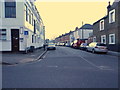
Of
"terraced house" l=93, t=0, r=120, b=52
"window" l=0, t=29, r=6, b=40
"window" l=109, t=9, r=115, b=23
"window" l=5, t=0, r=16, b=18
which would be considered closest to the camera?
"window" l=0, t=29, r=6, b=40

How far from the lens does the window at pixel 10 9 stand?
1684 cm

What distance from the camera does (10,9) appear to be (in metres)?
16.9

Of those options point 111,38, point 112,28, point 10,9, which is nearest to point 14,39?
point 10,9

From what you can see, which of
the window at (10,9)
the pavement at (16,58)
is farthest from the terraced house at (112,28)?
the window at (10,9)

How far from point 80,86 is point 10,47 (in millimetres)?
14129

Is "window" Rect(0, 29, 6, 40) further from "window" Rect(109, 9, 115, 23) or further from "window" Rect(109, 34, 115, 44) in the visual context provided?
"window" Rect(109, 9, 115, 23)

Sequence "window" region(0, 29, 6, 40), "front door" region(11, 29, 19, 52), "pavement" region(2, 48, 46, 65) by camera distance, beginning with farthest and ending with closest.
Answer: "front door" region(11, 29, 19, 52) → "window" region(0, 29, 6, 40) → "pavement" region(2, 48, 46, 65)

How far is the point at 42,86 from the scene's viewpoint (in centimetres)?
488

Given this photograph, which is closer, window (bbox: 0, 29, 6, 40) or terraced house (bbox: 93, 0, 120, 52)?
window (bbox: 0, 29, 6, 40)

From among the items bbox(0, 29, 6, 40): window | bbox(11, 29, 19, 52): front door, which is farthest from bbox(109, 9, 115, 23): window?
bbox(0, 29, 6, 40): window

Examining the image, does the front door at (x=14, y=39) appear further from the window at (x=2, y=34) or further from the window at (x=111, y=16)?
the window at (x=111, y=16)

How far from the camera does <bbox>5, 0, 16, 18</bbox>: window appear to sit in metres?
16.8

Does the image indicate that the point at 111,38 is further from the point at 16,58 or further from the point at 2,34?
the point at 2,34

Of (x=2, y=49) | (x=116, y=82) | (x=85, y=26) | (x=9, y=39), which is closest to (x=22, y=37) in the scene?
(x=9, y=39)
